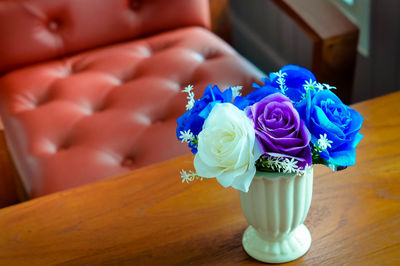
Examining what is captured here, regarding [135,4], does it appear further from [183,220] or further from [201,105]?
[201,105]

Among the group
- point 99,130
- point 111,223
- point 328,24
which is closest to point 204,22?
point 328,24

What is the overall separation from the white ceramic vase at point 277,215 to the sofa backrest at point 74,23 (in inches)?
38.7

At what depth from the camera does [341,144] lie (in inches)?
25.8

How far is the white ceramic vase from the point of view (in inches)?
28.1

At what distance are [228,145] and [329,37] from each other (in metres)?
0.87

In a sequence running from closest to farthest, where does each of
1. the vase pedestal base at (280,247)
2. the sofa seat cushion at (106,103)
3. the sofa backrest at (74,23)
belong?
the vase pedestal base at (280,247) → the sofa seat cushion at (106,103) → the sofa backrest at (74,23)

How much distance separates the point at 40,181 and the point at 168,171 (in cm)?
33

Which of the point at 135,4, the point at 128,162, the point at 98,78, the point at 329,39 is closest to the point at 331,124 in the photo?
the point at 128,162

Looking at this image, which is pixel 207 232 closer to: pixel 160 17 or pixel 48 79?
pixel 48 79

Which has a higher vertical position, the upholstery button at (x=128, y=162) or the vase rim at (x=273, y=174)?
the vase rim at (x=273, y=174)

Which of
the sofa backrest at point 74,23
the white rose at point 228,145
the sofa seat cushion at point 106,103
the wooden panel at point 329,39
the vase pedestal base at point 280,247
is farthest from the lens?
the sofa backrest at point 74,23

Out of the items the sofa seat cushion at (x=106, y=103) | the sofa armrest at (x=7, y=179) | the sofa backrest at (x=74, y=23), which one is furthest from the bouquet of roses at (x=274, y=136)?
the sofa backrest at (x=74, y=23)

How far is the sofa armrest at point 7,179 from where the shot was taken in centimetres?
124

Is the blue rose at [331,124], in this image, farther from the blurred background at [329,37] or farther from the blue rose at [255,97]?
the blurred background at [329,37]
